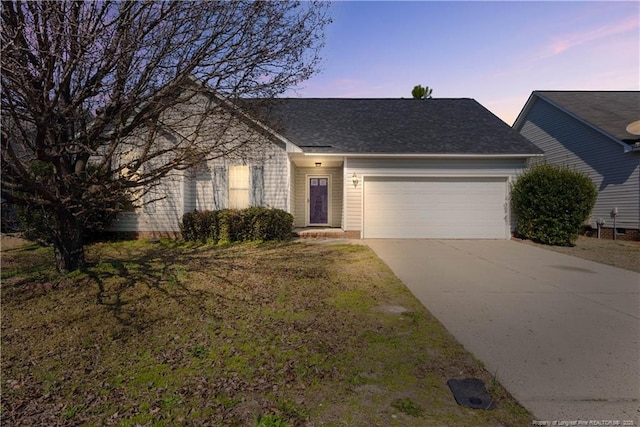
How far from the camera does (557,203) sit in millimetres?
10844

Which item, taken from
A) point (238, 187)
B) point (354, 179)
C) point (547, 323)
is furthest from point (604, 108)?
point (238, 187)

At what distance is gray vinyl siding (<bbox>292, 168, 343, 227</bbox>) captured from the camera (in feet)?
45.7

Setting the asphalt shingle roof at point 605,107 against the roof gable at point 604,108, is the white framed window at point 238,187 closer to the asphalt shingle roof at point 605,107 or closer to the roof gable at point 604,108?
the roof gable at point 604,108

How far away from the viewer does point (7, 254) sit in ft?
28.6

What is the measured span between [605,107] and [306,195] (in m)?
13.7

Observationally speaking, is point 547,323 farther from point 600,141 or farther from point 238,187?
point 600,141

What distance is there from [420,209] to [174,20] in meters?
9.45

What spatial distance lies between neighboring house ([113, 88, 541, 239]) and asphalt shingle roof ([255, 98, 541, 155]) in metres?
0.04

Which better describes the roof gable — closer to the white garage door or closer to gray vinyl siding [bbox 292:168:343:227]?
the white garage door

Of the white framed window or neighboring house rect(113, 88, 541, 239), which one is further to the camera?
the white framed window

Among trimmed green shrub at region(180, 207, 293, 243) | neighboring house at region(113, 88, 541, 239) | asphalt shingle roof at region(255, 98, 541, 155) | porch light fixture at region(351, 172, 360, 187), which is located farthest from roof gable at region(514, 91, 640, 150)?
trimmed green shrub at region(180, 207, 293, 243)

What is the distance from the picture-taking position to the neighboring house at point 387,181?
11547 millimetres

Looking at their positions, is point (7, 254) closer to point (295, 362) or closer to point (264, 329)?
point (264, 329)

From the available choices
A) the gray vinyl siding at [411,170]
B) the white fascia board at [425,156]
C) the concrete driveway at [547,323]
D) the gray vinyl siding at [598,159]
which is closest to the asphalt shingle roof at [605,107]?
the gray vinyl siding at [598,159]
